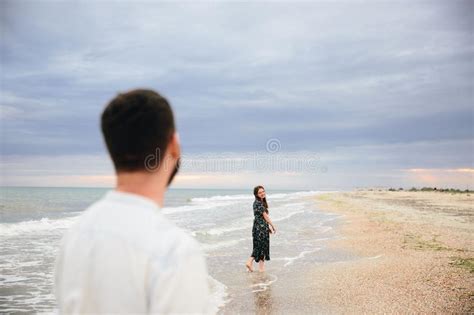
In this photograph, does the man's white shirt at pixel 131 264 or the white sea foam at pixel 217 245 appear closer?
the man's white shirt at pixel 131 264

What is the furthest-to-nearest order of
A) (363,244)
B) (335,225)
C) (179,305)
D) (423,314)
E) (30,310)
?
1. (335,225)
2. (363,244)
3. (30,310)
4. (423,314)
5. (179,305)

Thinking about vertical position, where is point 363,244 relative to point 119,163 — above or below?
below

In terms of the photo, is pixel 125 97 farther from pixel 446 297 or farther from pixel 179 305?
pixel 446 297

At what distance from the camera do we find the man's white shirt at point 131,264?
51.8 inches

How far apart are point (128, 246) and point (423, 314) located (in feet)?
23.1

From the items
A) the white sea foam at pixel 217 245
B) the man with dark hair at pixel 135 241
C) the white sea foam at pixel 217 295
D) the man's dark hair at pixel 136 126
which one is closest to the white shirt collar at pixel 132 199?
the man with dark hair at pixel 135 241

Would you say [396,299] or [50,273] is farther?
[50,273]

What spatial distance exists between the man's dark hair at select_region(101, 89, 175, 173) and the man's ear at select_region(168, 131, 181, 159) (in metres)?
0.04

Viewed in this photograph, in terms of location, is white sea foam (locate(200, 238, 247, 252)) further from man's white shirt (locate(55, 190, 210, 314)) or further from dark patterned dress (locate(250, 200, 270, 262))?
man's white shirt (locate(55, 190, 210, 314))

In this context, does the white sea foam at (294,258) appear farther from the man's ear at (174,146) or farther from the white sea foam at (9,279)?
the man's ear at (174,146)

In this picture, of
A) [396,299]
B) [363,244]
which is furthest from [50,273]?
[363,244]

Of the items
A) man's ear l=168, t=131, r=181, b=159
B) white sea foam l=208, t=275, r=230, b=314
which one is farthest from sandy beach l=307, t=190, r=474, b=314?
man's ear l=168, t=131, r=181, b=159

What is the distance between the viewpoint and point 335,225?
73.8 feet

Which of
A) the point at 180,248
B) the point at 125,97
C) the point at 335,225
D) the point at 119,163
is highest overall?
the point at 125,97
